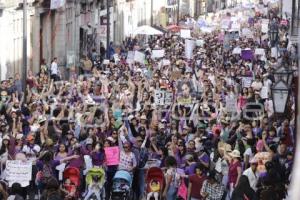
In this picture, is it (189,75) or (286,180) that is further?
(189,75)

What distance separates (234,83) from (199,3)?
79.6m

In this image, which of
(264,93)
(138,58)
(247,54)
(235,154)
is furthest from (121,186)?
(247,54)

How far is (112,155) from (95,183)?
0.91 m

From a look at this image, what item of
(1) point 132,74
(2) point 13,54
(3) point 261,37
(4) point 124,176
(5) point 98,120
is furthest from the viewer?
(3) point 261,37

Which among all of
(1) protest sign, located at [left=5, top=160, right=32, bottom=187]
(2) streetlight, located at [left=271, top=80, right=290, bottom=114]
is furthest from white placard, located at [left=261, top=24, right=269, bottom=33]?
(1) protest sign, located at [left=5, top=160, right=32, bottom=187]

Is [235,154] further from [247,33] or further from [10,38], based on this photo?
[247,33]

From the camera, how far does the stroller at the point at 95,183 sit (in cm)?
1609

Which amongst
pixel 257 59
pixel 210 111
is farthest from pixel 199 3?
pixel 210 111

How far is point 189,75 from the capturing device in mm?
29406

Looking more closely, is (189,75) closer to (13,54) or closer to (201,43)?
(13,54)

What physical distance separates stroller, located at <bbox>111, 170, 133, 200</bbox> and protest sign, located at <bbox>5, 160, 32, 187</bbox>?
1.21m

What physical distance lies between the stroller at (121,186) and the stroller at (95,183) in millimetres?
203

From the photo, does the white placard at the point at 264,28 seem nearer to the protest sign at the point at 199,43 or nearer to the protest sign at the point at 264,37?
the protest sign at the point at 264,37

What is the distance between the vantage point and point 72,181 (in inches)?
633
